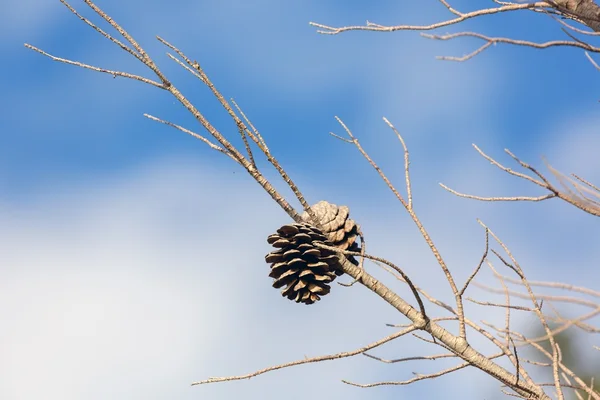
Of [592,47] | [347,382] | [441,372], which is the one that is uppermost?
[592,47]

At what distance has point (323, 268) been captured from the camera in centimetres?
276

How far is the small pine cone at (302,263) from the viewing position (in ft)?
8.97

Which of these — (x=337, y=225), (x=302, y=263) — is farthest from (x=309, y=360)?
(x=337, y=225)

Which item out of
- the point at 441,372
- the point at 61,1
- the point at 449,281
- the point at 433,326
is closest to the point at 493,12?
the point at 449,281

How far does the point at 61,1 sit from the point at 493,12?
6.09ft

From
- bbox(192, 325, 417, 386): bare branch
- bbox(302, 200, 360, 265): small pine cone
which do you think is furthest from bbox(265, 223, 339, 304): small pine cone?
bbox(192, 325, 417, 386): bare branch

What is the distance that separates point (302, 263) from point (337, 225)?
236 mm

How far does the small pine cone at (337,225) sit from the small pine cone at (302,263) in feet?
0.21

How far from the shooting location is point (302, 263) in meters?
2.77

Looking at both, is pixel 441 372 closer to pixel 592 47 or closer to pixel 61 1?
pixel 592 47

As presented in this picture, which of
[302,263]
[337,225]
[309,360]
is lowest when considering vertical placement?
[309,360]

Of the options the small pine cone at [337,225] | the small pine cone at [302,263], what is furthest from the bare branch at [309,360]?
the small pine cone at [337,225]

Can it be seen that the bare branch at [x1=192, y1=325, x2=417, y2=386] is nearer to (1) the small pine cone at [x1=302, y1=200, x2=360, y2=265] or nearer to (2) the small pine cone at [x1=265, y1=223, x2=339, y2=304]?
(2) the small pine cone at [x1=265, y1=223, x2=339, y2=304]

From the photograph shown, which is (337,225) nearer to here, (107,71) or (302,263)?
(302,263)
